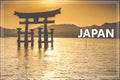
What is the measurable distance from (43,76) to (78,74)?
138 cm

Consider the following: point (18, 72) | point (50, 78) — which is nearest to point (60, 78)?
point (50, 78)

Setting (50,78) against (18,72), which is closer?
(50,78)

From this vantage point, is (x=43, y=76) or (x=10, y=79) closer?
(x=10, y=79)

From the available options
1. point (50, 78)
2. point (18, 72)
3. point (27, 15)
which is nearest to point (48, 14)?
point (27, 15)

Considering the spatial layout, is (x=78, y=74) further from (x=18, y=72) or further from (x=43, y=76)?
(x=18, y=72)

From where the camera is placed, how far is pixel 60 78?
43.4 ft

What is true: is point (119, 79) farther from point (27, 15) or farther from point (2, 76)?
point (27, 15)

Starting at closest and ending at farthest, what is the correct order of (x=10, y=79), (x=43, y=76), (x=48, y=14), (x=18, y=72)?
1. (x=10, y=79)
2. (x=43, y=76)
3. (x=18, y=72)
4. (x=48, y=14)

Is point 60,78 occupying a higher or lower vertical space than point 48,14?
lower

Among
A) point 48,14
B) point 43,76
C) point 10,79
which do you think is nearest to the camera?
point 10,79

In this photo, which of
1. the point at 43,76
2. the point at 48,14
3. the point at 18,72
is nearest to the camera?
the point at 43,76

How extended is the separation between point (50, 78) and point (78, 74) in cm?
152

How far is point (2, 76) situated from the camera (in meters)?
13.5

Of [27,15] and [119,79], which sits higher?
[27,15]
